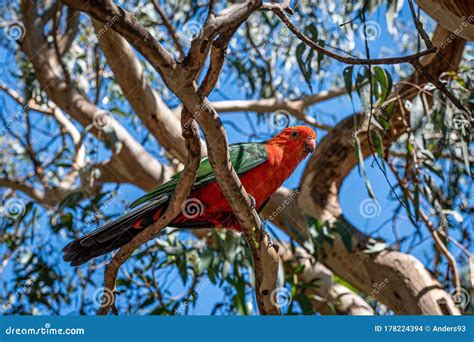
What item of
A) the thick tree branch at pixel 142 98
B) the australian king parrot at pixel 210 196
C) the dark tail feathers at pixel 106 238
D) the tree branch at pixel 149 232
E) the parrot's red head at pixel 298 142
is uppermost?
the thick tree branch at pixel 142 98

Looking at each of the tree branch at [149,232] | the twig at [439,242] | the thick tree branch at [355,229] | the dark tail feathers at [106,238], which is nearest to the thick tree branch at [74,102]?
the thick tree branch at [355,229]

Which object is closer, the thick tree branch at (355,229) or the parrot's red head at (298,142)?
the parrot's red head at (298,142)

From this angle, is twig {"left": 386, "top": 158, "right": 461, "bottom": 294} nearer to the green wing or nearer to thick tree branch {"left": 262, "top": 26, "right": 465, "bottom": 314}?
thick tree branch {"left": 262, "top": 26, "right": 465, "bottom": 314}

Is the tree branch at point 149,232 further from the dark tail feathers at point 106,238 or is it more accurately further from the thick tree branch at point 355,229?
the thick tree branch at point 355,229

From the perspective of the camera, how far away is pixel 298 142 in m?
3.11

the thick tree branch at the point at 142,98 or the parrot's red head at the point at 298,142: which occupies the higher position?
the thick tree branch at the point at 142,98

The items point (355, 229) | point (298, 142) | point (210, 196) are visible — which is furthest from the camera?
point (355, 229)

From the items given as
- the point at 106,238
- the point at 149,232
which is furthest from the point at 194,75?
the point at 106,238

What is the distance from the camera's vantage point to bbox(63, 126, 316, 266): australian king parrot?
8.22ft

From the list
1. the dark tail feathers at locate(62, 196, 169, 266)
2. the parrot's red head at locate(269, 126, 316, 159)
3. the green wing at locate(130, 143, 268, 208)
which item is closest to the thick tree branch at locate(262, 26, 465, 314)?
the parrot's red head at locate(269, 126, 316, 159)

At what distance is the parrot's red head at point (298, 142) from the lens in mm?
3104

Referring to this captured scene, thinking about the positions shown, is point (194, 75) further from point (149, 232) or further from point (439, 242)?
point (439, 242)

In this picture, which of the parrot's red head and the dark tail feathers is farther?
the parrot's red head

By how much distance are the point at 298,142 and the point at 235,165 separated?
0.37 meters
